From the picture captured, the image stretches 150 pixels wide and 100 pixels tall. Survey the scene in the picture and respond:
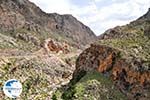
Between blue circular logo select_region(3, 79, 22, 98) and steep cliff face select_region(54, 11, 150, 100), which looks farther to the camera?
steep cliff face select_region(54, 11, 150, 100)

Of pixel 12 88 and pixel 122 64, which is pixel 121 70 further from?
pixel 12 88

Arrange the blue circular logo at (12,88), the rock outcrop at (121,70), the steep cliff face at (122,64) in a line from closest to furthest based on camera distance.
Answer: the blue circular logo at (12,88), the rock outcrop at (121,70), the steep cliff face at (122,64)

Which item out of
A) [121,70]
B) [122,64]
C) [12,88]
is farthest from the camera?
[121,70]

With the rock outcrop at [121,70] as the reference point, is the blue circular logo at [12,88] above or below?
above

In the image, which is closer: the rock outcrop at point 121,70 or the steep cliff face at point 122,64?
the rock outcrop at point 121,70

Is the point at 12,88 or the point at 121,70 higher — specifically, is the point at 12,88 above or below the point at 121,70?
above

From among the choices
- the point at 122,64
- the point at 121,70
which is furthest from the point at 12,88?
the point at 121,70

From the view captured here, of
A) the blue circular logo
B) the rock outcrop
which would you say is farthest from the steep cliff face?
the blue circular logo

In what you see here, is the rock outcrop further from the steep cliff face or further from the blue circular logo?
the blue circular logo

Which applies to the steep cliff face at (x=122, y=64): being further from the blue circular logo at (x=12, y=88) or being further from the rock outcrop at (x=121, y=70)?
the blue circular logo at (x=12, y=88)

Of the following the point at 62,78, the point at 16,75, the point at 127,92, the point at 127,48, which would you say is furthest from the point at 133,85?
the point at 62,78

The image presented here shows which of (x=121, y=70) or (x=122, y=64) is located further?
(x=121, y=70)

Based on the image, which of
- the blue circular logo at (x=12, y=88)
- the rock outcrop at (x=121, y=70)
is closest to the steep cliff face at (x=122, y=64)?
the rock outcrop at (x=121, y=70)

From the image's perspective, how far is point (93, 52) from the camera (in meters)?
113
